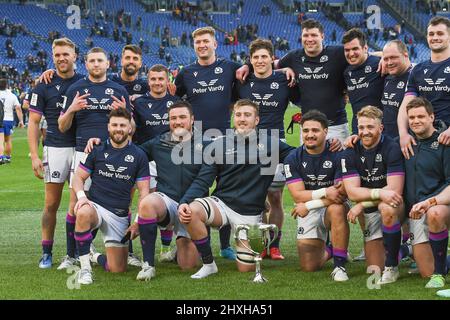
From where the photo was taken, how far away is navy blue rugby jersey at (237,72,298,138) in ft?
27.2

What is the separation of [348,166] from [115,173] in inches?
81.0

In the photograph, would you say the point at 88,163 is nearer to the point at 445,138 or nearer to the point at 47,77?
the point at 47,77


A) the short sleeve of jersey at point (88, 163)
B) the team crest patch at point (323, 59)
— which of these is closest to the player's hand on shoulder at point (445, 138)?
the team crest patch at point (323, 59)

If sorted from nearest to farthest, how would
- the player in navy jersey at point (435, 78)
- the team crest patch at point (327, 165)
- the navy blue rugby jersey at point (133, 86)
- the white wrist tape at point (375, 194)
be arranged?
the white wrist tape at point (375, 194) → the player in navy jersey at point (435, 78) → the team crest patch at point (327, 165) → the navy blue rugby jersey at point (133, 86)

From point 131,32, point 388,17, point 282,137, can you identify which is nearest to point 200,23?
point 131,32

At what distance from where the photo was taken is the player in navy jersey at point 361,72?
315 inches

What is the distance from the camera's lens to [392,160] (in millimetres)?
6953

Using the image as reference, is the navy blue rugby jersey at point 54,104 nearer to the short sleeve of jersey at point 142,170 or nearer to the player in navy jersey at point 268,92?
the short sleeve of jersey at point 142,170

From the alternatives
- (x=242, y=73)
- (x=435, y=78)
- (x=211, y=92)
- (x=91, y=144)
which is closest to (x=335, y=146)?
(x=435, y=78)

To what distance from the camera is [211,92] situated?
838 cm

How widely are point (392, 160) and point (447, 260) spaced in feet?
3.22

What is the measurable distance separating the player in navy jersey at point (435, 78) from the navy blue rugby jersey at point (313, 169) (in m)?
0.67

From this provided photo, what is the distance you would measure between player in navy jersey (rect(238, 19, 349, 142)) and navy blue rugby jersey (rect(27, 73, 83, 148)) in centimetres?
176

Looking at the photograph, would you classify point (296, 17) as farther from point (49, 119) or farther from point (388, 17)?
point (49, 119)
